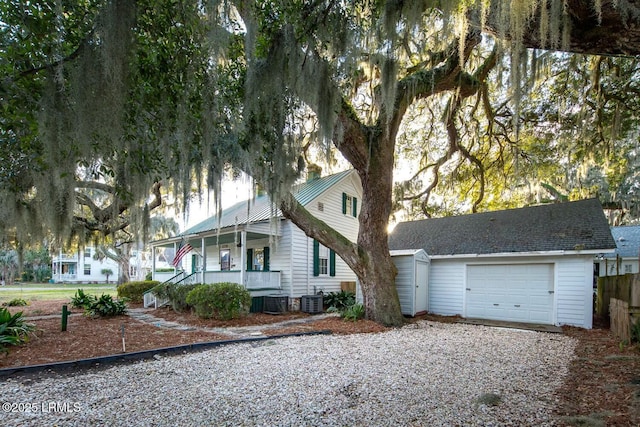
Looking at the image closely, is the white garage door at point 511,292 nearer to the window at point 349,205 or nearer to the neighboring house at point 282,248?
the neighboring house at point 282,248

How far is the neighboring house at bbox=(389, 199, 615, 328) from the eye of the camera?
841 centimetres

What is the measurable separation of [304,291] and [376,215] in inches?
202

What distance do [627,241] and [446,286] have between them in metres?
13.7

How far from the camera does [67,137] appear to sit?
329cm

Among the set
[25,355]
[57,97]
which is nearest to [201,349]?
[25,355]

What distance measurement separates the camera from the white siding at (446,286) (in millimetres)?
10414

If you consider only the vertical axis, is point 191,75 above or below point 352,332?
above

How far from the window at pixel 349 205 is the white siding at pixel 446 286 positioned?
4.91 m

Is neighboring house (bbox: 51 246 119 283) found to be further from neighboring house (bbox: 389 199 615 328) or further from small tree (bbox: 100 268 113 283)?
neighboring house (bbox: 389 199 615 328)

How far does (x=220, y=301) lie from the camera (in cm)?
952

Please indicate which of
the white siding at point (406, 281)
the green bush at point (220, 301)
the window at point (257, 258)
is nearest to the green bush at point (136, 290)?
the window at point (257, 258)

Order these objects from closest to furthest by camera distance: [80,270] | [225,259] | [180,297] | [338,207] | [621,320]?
[621,320] < [180,297] < [338,207] < [225,259] < [80,270]

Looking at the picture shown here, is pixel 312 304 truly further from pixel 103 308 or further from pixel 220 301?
pixel 103 308

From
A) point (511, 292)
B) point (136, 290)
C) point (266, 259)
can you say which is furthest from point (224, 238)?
point (511, 292)
